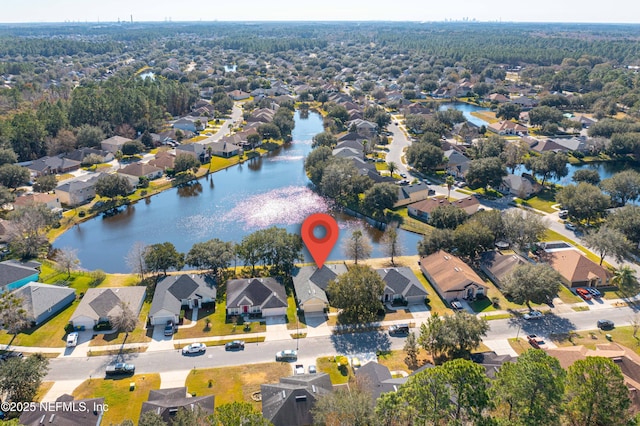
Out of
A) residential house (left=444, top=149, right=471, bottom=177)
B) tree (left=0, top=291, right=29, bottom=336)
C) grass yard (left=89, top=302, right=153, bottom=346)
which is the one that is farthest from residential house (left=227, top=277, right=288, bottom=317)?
residential house (left=444, top=149, right=471, bottom=177)

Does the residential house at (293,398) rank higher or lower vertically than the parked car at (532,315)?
higher

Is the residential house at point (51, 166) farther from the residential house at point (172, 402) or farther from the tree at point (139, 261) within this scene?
the residential house at point (172, 402)

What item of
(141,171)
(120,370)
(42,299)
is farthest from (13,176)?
(120,370)

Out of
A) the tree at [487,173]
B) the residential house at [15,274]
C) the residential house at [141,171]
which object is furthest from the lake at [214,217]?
the tree at [487,173]

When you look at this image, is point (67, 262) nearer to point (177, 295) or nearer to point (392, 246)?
point (177, 295)

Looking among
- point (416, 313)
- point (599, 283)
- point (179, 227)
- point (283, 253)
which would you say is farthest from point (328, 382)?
point (179, 227)

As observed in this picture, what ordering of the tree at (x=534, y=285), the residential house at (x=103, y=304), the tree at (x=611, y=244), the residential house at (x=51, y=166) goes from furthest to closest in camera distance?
the residential house at (x=51, y=166)
the tree at (x=611, y=244)
the tree at (x=534, y=285)
the residential house at (x=103, y=304)
